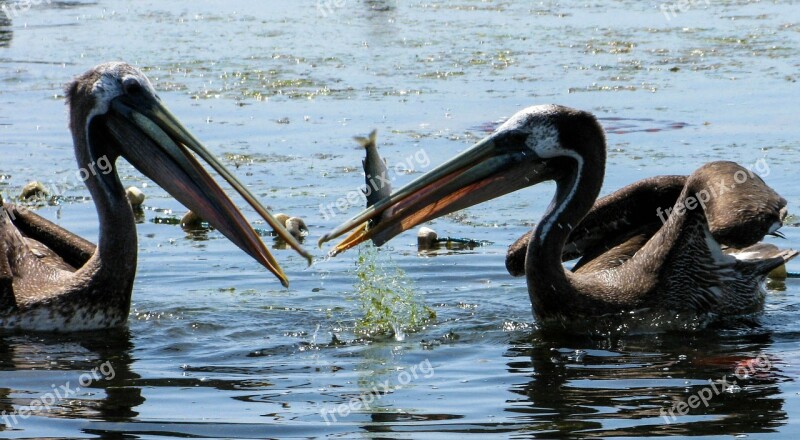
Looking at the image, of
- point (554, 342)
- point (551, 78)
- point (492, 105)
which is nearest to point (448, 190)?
point (554, 342)

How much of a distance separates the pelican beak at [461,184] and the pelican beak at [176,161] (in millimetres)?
513

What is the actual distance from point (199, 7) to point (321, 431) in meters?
16.0

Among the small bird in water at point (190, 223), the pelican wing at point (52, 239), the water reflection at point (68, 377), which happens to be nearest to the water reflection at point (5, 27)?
the small bird in water at point (190, 223)

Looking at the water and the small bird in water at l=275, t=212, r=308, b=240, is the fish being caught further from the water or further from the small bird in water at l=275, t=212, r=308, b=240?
the small bird in water at l=275, t=212, r=308, b=240

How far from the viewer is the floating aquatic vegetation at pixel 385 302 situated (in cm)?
766

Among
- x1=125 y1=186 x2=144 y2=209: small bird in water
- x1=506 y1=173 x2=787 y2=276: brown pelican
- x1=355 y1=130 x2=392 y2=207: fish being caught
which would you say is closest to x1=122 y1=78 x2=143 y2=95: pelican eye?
x1=355 y1=130 x2=392 y2=207: fish being caught

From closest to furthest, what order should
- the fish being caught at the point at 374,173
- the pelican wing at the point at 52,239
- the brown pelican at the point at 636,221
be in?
Answer: the fish being caught at the point at 374,173, the brown pelican at the point at 636,221, the pelican wing at the point at 52,239

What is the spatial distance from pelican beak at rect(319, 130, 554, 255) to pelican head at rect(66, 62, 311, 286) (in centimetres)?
61

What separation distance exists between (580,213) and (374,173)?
1171 mm

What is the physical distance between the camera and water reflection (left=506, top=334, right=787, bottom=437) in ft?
18.8

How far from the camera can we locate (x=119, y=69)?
290 inches

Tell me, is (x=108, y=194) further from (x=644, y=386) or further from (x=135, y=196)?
(x=644, y=386)

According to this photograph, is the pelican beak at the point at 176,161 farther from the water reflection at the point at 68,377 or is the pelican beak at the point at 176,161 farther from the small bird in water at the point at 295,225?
the small bird in water at the point at 295,225

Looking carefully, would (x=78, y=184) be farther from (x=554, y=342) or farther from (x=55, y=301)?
(x=554, y=342)
